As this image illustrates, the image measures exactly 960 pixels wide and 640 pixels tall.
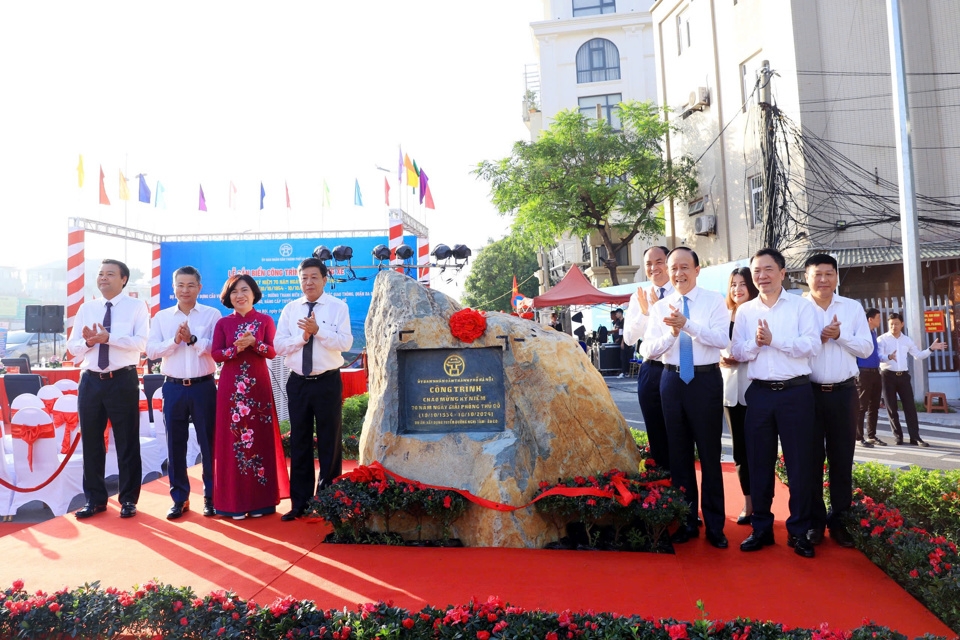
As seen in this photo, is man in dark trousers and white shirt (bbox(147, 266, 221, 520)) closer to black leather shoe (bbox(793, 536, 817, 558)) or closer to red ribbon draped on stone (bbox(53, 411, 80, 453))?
red ribbon draped on stone (bbox(53, 411, 80, 453))

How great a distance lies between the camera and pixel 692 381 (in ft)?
14.1

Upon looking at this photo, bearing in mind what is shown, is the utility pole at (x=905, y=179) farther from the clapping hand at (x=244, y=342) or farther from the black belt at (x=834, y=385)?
the clapping hand at (x=244, y=342)

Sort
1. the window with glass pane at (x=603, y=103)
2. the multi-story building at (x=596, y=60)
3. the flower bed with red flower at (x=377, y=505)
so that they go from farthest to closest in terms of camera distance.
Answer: the window with glass pane at (x=603, y=103) → the multi-story building at (x=596, y=60) → the flower bed with red flower at (x=377, y=505)

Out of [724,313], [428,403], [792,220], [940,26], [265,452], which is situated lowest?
[265,452]

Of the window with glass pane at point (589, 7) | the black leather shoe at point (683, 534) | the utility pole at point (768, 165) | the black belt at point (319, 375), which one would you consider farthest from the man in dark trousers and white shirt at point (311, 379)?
the window with glass pane at point (589, 7)

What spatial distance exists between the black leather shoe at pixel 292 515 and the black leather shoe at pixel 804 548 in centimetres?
338

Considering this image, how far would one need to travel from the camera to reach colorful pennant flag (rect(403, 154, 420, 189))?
1548 cm

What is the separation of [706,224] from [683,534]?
50.5 ft

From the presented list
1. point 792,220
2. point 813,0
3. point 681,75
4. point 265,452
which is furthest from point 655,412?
point 681,75

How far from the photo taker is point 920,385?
37.8 feet

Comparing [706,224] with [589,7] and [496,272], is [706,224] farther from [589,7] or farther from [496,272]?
[496,272]

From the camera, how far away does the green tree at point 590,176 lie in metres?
20.0

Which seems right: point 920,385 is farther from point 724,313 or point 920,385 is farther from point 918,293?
point 724,313

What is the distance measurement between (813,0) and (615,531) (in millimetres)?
14198
